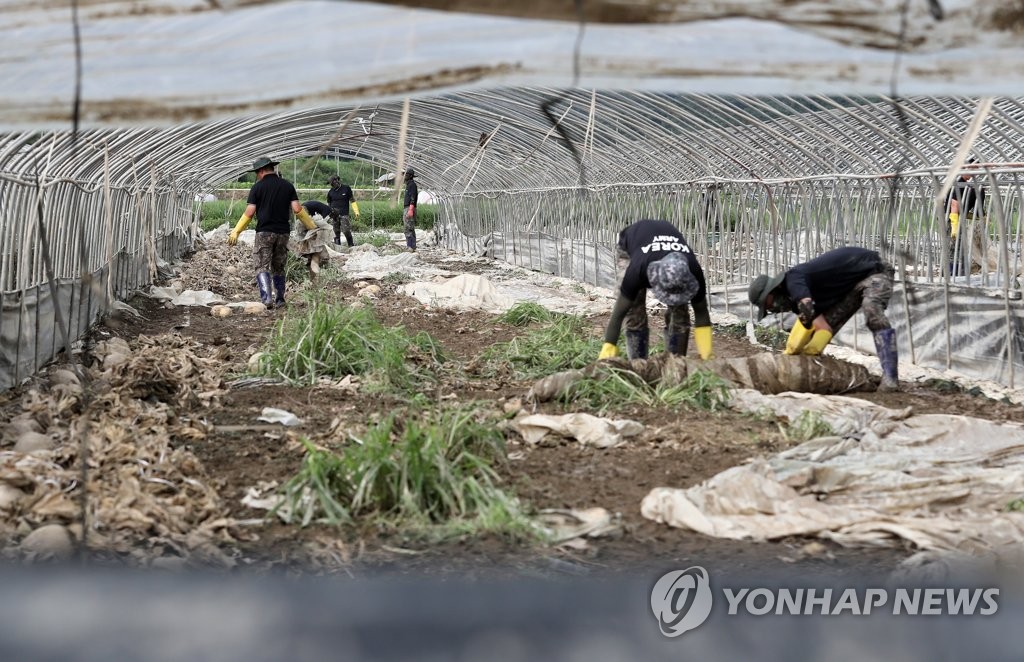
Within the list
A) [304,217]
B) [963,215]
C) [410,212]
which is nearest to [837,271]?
[963,215]

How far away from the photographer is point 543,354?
9.50 metres

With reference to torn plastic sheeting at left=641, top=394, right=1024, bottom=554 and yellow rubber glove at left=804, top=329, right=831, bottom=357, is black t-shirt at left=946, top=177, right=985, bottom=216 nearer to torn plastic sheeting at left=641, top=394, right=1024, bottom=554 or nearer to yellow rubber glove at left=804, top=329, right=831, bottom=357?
yellow rubber glove at left=804, top=329, right=831, bottom=357

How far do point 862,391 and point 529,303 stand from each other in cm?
528

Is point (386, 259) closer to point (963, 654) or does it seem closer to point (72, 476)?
point (72, 476)

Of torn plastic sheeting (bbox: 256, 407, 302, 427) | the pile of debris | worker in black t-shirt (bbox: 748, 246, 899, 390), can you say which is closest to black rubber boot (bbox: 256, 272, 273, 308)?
the pile of debris

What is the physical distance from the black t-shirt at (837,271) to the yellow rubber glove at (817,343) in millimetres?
256

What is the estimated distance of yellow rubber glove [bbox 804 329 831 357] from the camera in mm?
8664

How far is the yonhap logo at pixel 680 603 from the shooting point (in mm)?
2090

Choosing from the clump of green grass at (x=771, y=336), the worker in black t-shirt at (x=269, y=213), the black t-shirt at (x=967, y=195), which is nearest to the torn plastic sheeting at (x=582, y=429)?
the clump of green grass at (x=771, y=336)

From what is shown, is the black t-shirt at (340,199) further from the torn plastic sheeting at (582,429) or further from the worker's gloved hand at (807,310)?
the torn plastic sheeting at (582,429)

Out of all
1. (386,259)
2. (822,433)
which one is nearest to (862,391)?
(822,433)

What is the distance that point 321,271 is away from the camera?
18422mm

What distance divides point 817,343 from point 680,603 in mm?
6635

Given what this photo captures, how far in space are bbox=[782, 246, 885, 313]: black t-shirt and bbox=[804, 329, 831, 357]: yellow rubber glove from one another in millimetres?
256
